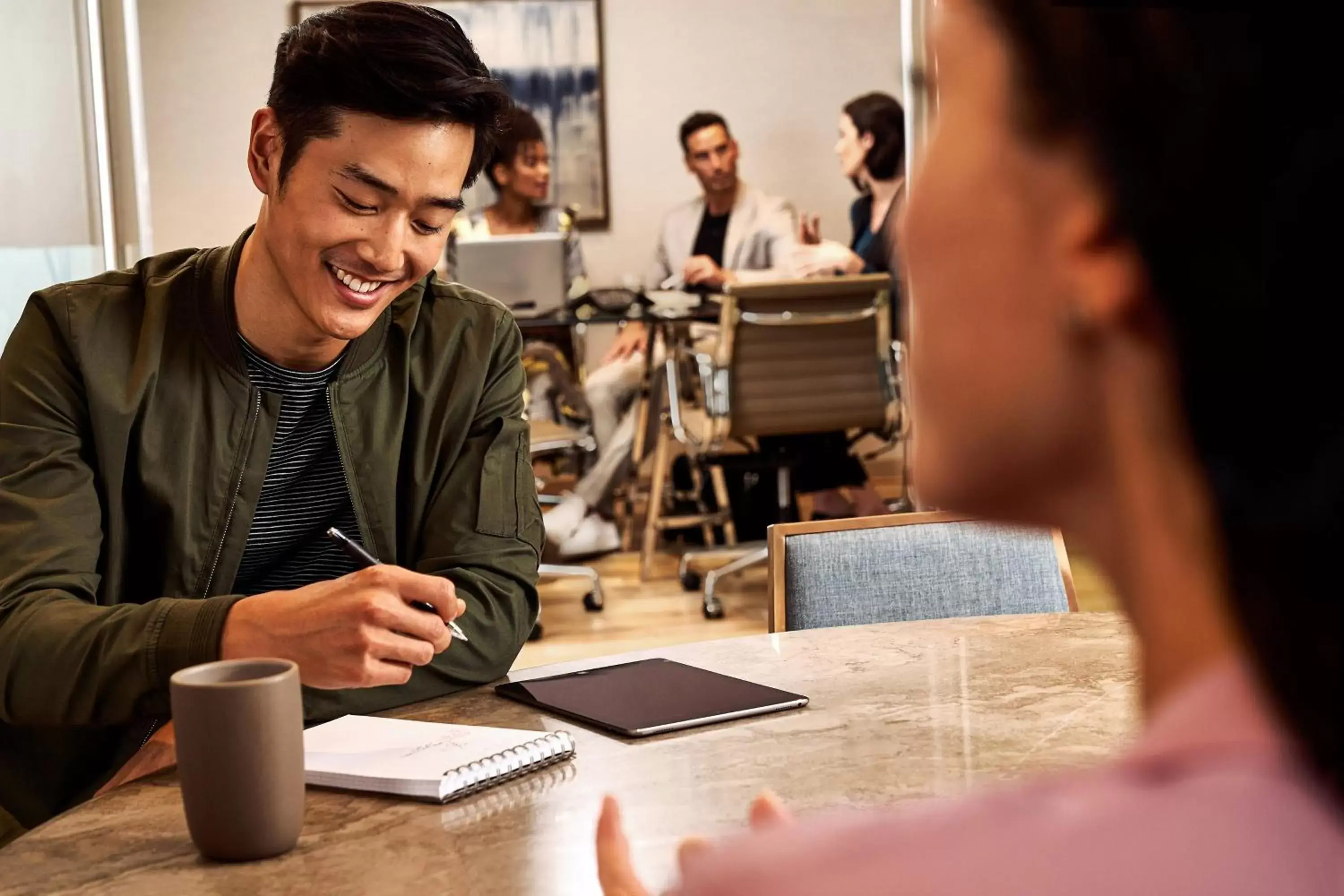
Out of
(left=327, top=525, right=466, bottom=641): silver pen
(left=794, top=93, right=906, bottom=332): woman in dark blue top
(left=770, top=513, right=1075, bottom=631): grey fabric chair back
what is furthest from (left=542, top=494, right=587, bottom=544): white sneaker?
(left=327, top=525, right=466, bottom=641): silver pen

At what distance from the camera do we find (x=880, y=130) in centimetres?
571

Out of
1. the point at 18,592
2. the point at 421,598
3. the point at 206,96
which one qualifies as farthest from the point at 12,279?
the point at 206,96

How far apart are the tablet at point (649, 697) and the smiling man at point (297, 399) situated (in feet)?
0.38

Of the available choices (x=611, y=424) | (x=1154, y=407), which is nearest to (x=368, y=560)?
(x=1154, y=407)

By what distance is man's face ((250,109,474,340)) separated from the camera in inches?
62.2

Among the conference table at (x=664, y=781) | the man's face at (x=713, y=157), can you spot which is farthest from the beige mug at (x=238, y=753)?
the man's face at (x=713, y=157)

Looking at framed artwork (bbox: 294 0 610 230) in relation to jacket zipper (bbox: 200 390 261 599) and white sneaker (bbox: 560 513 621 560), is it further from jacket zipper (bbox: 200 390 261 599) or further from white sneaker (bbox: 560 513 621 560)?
jacket zipper (bbox: 200 390 261 599)

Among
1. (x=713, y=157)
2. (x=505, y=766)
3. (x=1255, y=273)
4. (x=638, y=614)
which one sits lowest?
(x=638, y=614)

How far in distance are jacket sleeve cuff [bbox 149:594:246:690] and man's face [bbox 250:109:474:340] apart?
16.7 inches

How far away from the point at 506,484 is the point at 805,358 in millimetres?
3064

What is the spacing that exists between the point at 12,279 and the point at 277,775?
2114 millimetres

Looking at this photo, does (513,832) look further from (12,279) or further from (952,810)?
(12,279)

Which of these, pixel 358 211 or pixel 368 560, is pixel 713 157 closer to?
pixel 358 211

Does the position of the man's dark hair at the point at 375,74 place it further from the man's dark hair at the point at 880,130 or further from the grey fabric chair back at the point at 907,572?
the man's dark hair at the point at 880,130
